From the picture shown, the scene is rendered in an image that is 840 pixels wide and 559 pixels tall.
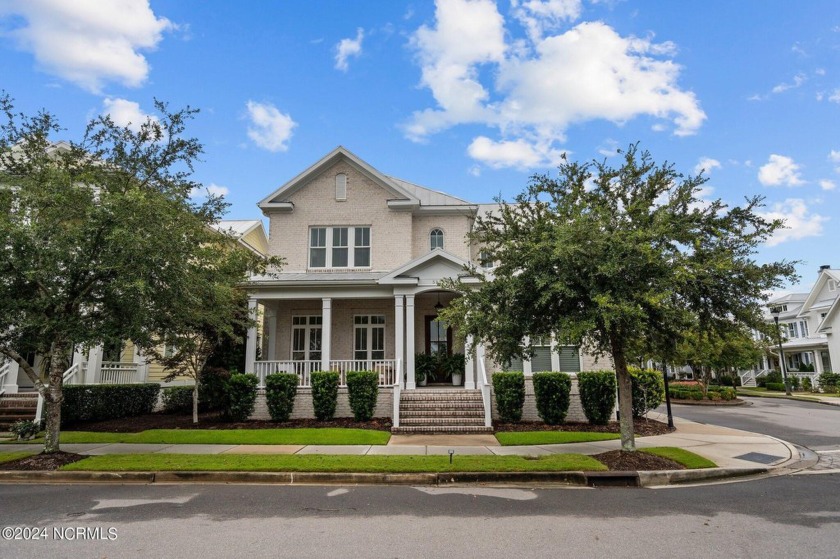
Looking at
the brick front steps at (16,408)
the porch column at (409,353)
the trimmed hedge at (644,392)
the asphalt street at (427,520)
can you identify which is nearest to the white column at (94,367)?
the brick front steps at (16,408)

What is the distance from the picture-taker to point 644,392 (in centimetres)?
1538

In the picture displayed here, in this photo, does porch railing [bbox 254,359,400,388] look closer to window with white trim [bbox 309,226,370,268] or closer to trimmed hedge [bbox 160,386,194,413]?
window with white trim [bbox 309,226,370,268]

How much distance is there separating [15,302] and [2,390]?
9.57 meters

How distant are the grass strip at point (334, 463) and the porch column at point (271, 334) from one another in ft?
28.1

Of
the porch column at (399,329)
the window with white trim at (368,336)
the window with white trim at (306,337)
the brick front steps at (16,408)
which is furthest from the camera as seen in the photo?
the window with white trim at (306,337)

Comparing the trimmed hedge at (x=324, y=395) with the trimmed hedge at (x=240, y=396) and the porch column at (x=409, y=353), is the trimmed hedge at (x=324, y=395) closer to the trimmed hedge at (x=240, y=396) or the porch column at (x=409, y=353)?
the trimmed hedge at (x=240, y=396)

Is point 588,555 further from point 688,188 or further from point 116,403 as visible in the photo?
point 116,403

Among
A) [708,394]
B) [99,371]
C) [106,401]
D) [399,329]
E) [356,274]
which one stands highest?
[356,274]

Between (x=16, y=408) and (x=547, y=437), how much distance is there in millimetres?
15671

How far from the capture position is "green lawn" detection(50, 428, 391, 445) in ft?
37.9

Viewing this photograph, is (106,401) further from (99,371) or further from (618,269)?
(618,269)

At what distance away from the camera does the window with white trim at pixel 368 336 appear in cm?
1812

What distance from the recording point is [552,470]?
808 centimetres

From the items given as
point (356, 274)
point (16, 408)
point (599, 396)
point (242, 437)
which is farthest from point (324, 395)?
Answer: point (16, 408)
